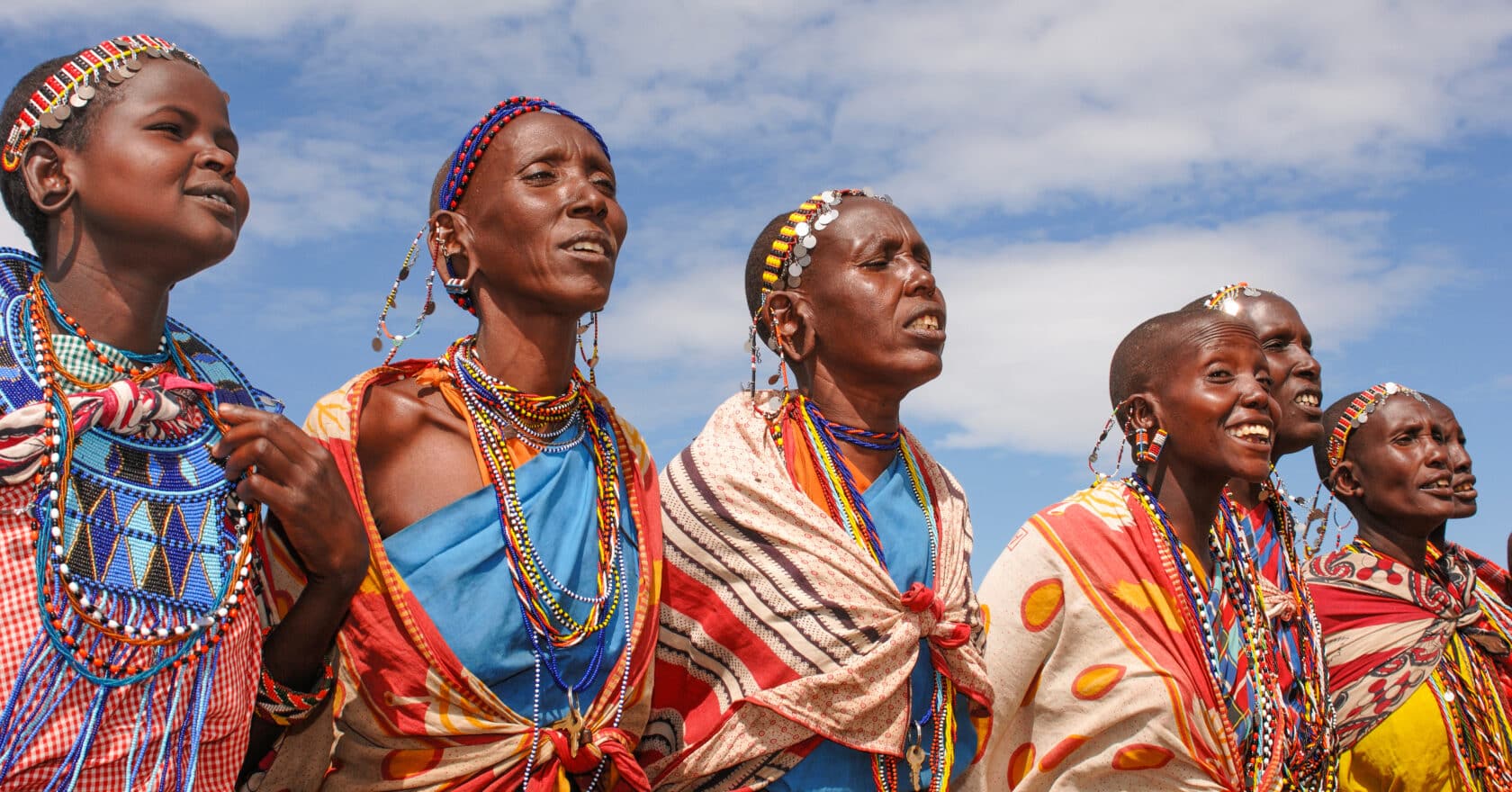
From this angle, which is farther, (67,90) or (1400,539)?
(1400,539)

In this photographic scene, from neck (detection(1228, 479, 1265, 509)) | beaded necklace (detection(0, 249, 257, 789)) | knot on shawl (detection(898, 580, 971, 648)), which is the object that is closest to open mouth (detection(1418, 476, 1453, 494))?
neck (detection(1228, 479, 1265, 509))

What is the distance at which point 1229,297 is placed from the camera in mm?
7160

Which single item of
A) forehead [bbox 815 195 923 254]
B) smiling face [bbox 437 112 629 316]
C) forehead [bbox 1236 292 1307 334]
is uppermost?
forehead [bbox 1236 292 1307 334]

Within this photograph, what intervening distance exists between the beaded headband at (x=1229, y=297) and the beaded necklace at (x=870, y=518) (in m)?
2.52

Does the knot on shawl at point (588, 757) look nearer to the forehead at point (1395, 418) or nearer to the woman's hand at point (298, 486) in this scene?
the woman's hand at point (298, 486)

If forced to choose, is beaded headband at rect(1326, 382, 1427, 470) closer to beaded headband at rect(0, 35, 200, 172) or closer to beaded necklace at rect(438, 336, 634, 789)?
beaded necklace at rect(438, 336, 634, 789)

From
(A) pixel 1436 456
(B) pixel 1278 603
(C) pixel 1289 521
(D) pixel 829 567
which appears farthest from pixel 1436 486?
(D) pixel 829 567

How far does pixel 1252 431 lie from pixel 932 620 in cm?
163

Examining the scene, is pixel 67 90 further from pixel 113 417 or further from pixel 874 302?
pixel 874 302

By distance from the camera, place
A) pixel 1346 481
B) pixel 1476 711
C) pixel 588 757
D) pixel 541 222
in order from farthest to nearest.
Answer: pixel 1346 481 < pixel 1476 711 < pixel 541 222 < pixel 588 757

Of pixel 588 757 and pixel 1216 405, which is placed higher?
pixel 1216 405

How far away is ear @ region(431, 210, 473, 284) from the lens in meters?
4.56

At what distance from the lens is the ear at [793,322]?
17.7ft

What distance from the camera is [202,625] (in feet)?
10.5
